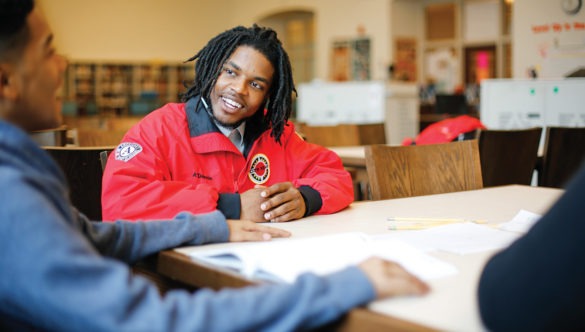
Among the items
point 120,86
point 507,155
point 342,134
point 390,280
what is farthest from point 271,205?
point 120,86

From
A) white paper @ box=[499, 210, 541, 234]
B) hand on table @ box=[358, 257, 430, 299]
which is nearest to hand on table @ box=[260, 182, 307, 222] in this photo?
white paper @ box=[499, 210, 541, 234]

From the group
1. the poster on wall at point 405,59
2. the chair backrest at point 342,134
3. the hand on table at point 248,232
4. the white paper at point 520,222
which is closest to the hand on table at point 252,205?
the hand on table at point 248,232

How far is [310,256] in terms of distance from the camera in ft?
3.36

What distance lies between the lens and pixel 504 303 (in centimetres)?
68

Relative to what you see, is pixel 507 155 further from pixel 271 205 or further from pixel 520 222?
pixel 271 205

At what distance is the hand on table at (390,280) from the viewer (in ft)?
2.69

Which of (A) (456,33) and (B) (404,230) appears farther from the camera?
(A) (456,33)

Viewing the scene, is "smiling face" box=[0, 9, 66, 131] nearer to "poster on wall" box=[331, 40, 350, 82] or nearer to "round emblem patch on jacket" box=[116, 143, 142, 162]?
"round emblem patch on jacket" box=[116, 143, 142, 162]

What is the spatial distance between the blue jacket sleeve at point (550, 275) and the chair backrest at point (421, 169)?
1.16m

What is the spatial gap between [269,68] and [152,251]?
881 mm

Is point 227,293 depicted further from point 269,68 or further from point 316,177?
point 269,68

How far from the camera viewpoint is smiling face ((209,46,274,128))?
5.91 feet

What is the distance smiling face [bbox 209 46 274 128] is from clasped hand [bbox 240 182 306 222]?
14.5 inches

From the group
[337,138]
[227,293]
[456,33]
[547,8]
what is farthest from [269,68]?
[456,33]
